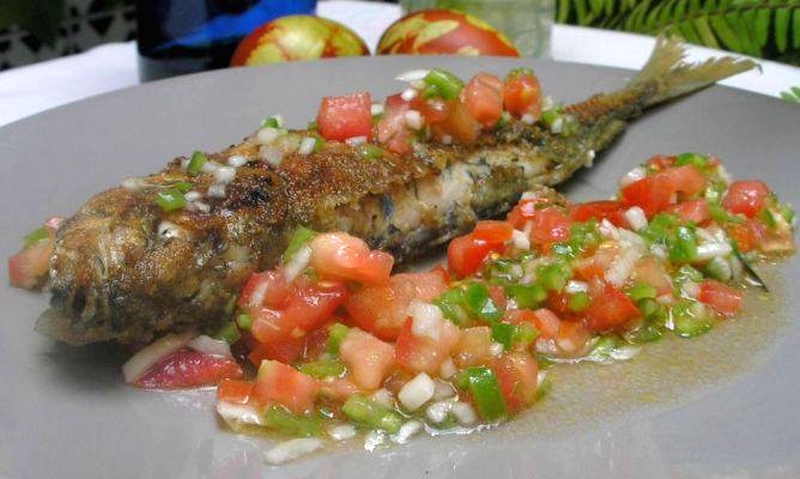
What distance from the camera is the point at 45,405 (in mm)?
1769

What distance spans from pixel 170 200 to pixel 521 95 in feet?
3.89

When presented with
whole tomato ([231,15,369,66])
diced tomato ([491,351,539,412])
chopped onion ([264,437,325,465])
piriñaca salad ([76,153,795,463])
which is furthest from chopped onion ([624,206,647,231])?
whole tomato ([231,15,369,66])

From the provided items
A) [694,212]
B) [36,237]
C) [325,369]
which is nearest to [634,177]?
[694,212]

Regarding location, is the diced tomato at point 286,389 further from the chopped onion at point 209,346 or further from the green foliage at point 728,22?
the green foliage at point 728,22

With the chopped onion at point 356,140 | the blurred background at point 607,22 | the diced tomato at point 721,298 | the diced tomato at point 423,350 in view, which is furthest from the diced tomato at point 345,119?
the blurred background at point 607,22

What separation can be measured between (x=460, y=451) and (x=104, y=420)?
0.68m

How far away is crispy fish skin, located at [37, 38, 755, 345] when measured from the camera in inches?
71.6

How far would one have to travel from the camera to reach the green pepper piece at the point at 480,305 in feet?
6.70

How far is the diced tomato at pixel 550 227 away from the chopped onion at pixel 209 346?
2.74ft

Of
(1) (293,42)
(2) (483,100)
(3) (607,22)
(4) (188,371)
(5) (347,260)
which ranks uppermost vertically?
(2) (483,100)

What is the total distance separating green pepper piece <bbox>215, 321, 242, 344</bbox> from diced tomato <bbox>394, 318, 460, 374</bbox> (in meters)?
0.37

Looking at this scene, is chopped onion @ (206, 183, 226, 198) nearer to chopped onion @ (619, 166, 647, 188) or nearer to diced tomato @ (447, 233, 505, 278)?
diced tomato @ (447, 233, 505, 278)

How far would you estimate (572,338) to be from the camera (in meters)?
2.12

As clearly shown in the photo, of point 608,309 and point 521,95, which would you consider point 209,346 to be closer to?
point 608,309
